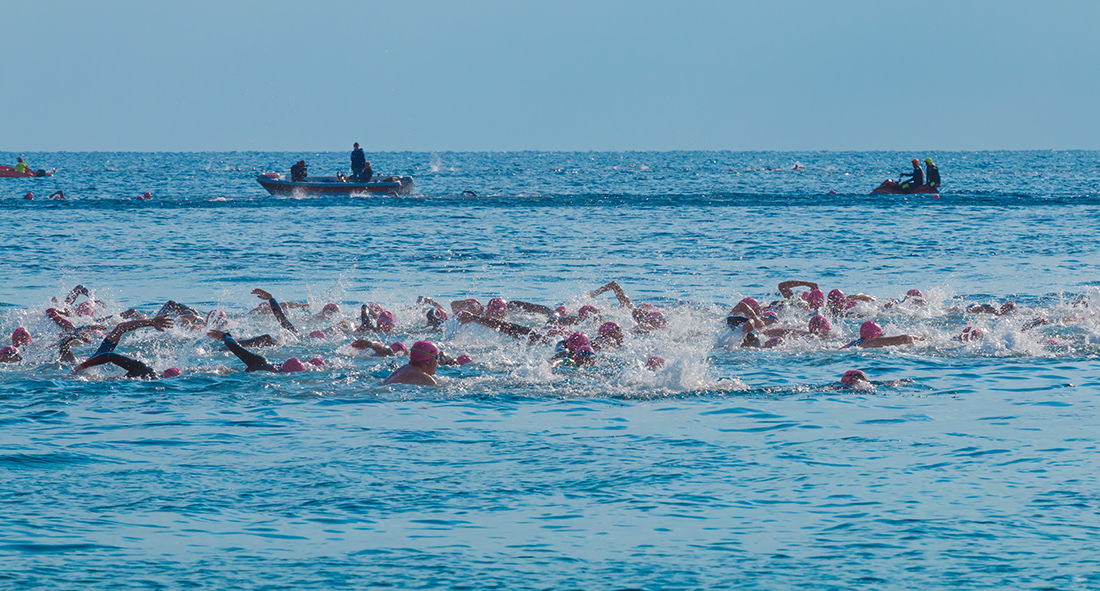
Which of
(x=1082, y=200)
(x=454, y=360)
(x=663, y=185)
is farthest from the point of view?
(x=663, y=185)

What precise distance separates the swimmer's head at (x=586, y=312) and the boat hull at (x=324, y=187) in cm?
3731

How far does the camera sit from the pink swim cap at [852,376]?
13203 mm

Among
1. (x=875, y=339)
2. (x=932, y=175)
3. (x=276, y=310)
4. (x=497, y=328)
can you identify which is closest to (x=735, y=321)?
(x=875, y=339)

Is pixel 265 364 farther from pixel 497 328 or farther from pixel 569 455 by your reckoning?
pixel 569 455

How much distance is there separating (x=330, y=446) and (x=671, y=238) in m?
26.3

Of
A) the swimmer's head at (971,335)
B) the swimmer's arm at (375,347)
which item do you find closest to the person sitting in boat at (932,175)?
the swimmer's head at (971,335)

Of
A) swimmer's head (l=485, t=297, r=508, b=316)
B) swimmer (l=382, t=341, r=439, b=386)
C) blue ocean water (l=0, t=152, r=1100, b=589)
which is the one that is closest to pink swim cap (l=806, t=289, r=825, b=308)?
blue ocean water (l=0, t=152, r=1100, b=589)

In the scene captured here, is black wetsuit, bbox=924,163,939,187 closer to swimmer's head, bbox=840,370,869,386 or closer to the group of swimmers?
the group of swimmers

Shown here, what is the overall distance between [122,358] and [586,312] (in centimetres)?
723

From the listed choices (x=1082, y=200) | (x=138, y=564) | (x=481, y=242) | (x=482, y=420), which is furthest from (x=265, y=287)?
(x=1082, y=200)

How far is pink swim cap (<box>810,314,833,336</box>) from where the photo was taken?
1645cm

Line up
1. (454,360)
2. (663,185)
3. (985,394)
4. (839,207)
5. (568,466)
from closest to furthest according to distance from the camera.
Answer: (568,466), (985,394), (454,360), (839,207), (663,185)

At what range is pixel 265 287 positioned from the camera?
24641 mm

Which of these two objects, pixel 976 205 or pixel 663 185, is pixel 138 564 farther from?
pixel 663 185
